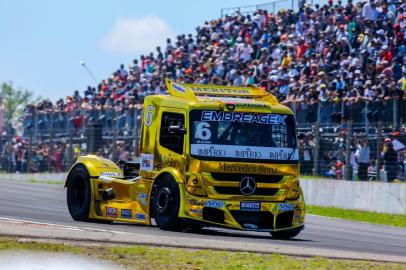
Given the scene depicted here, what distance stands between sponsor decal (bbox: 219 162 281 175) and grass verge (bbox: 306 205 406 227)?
22.0 ft

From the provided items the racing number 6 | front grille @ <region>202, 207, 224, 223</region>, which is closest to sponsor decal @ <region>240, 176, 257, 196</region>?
front grille @ <region>202, 207, 224, 223</region>

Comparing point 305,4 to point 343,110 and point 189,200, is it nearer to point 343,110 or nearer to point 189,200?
point 343,110

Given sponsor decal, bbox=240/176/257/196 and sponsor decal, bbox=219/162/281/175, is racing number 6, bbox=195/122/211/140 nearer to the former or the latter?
sponsor decal, bbox=219/162/281/175

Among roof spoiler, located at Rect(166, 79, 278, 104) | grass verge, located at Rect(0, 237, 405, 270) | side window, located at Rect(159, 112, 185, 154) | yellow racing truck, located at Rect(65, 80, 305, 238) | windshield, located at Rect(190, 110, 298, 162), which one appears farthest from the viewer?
roof spoiler, located at Rect(166, 79, 278, 104)

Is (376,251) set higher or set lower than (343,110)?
lower

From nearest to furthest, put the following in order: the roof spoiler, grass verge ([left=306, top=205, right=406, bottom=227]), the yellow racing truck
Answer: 1. the yellow racing truck
2. the roof spoiler
3. grass verge ([left=306, top=205, right=406, bottom=227])

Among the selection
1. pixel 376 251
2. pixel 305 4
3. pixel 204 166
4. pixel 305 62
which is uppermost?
pixel 305 4

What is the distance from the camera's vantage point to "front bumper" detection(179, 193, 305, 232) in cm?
1574

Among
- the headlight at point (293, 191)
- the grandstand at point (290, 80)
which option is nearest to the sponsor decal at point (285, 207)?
the headlight at point (293, 191)

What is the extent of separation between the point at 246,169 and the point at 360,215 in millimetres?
8660

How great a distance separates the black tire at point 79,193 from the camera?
17.6 m

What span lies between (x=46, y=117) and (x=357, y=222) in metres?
17.2

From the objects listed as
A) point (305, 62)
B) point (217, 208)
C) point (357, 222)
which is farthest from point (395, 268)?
point (305, 62)

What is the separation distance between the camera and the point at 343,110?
2620cm
